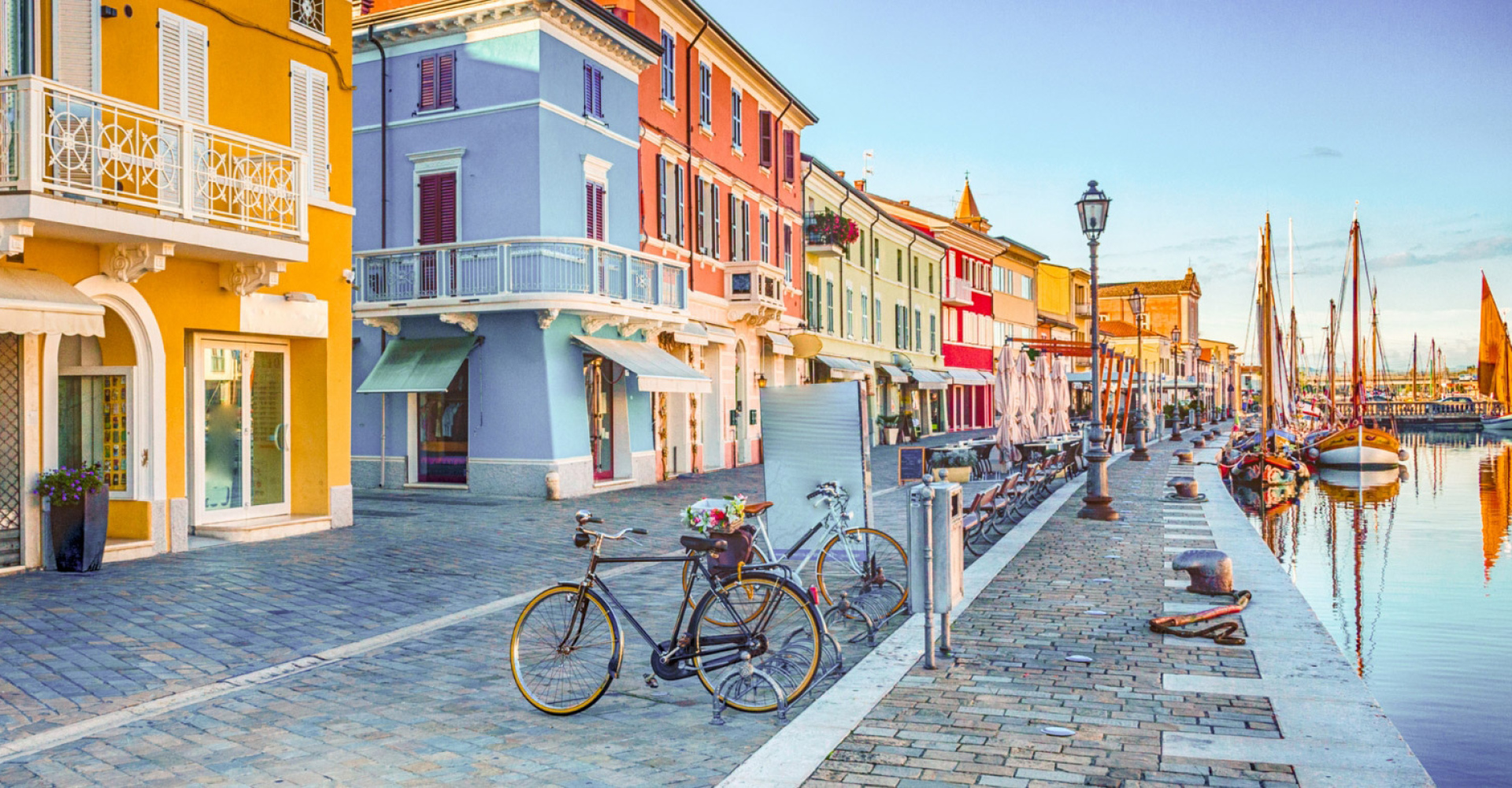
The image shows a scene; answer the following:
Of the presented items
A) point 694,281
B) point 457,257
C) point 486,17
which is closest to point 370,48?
point 486,17

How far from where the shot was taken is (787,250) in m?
30.7

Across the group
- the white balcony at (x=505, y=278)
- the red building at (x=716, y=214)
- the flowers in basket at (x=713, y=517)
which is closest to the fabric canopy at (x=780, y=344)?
the red building at (x=716, y=214)

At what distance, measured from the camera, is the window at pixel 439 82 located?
19.2 meters

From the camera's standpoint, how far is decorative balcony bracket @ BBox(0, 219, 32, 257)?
9.57 meters

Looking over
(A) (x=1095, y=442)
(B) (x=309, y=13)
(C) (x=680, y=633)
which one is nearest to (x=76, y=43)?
(B) (x=309, y=13)

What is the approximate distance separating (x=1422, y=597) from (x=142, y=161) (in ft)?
46.5

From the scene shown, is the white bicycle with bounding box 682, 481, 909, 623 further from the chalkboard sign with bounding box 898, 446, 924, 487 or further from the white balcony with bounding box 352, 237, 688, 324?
the white balcony with bounding box 352, 237, 688, 324

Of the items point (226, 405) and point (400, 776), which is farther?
point (226, 405)

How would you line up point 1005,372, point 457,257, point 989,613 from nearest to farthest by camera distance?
point 989,613
point 457,257
point 1005,372

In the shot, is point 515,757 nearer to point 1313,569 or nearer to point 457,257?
point 1313,569

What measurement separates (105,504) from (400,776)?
24.6 ft

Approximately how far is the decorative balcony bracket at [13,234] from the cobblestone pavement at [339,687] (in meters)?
3.00

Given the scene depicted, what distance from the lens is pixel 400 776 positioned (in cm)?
489

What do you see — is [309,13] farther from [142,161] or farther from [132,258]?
[132,258]
